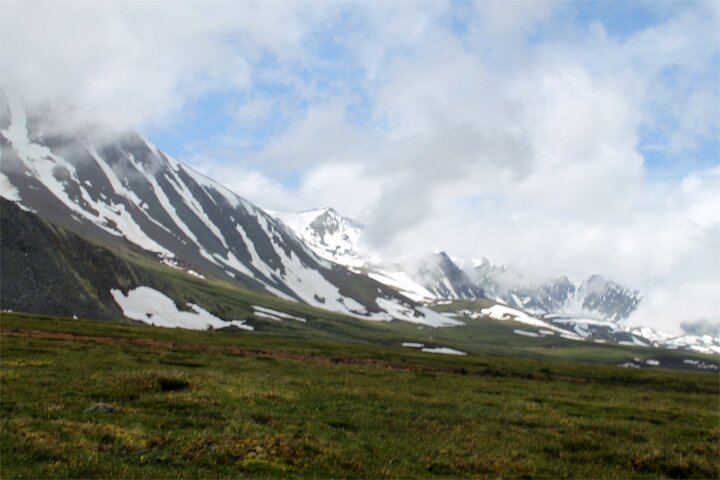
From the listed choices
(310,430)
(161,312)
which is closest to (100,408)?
(310,430)

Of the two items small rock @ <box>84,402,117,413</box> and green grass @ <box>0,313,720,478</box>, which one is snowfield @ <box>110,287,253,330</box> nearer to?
green grass @ <box>0,313,720,478</box>

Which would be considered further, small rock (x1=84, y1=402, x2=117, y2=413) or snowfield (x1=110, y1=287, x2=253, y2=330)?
snowfield (x1=110, y1=287, x2=253, y2=330)

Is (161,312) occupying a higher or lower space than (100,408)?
lower

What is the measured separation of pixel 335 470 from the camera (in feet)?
59.1

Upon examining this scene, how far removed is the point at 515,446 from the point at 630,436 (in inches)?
341

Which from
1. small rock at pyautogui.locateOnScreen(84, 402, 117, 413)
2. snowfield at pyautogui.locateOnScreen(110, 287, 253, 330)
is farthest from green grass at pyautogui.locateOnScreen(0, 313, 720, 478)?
snowfield at pyautogui.locateOnScreen(110, 287, 253, 330)

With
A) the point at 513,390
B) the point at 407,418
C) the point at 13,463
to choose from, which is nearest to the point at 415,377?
the point at 513,390

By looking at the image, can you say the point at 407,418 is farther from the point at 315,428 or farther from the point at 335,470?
the point at 335,470

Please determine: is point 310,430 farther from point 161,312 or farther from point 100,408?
point 161,312

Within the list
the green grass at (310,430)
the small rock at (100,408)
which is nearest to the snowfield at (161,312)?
the green grass at (310,430)

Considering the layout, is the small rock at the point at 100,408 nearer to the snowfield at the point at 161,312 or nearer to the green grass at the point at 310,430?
the green grass at the point at 310,430

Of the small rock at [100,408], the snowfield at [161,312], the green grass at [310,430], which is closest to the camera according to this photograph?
the green grass at [310,430]

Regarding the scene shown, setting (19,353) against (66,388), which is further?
(19,353)

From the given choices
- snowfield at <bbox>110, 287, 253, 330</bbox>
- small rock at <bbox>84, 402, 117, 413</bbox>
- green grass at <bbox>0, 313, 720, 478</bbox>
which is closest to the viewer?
green grass at <bbox>0, 313, 720, 478</bbox>
